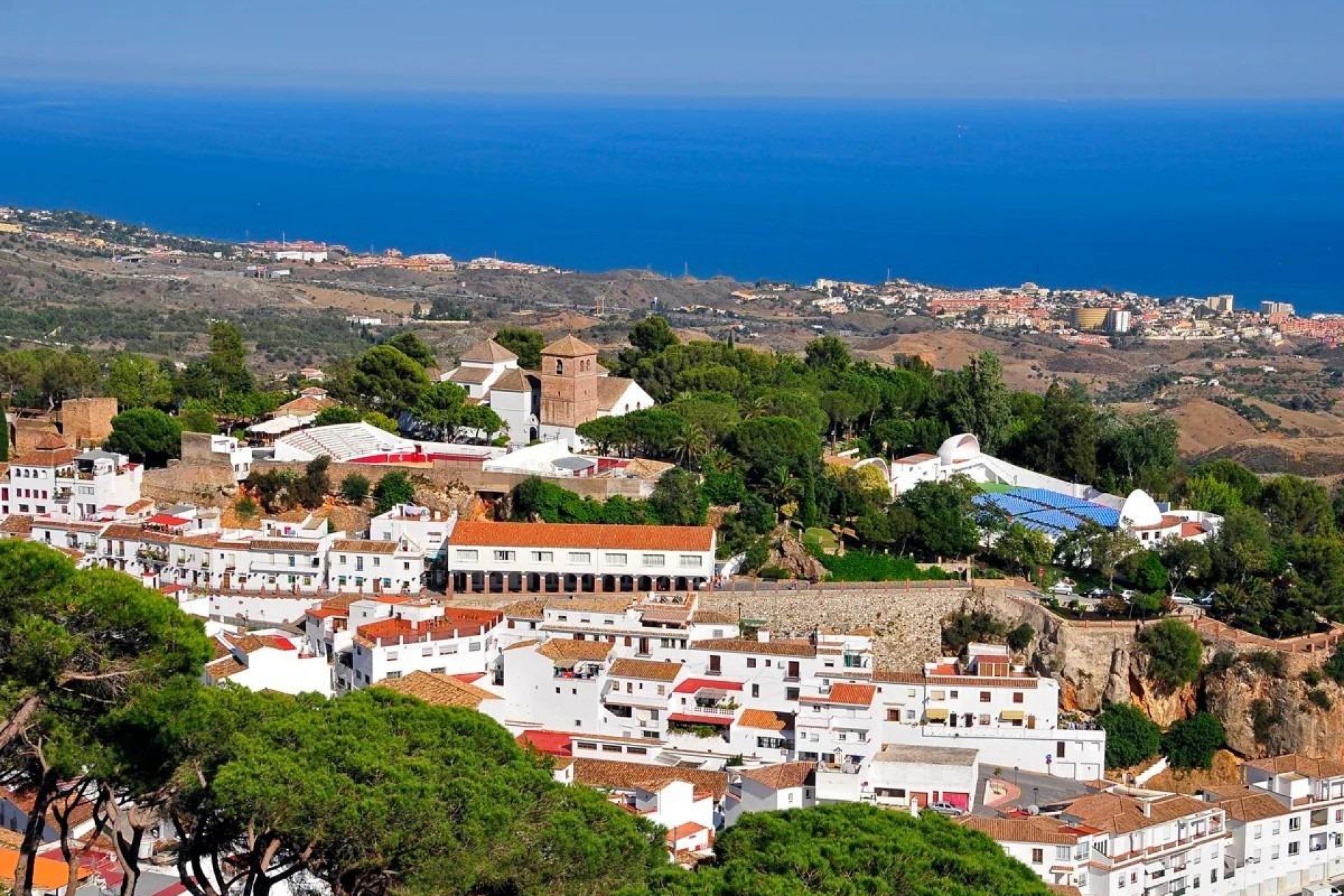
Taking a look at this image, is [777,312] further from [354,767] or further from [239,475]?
[354,767]

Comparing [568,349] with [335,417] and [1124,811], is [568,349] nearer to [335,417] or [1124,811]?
[335,417]

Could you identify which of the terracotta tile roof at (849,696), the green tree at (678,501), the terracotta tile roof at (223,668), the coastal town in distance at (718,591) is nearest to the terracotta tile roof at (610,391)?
the coastal town in distance at (718,591)

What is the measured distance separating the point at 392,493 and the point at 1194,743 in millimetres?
16305

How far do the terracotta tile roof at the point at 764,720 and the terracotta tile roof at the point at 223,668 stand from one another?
8.41 m

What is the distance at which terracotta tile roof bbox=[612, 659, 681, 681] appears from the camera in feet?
102

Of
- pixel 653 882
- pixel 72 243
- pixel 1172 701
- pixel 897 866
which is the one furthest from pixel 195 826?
pixel 72 243

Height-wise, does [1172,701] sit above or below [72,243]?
below

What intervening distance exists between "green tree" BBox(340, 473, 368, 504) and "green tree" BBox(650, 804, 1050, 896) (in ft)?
55.3

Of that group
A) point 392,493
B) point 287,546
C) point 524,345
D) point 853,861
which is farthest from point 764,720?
point 524,345

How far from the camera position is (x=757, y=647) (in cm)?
3206

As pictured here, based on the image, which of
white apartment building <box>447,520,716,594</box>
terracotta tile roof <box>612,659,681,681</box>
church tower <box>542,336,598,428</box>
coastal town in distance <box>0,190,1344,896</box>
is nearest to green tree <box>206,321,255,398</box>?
A: coastal town in distance <box>0,190,1344,896</box>

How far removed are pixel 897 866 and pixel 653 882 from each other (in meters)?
2.70

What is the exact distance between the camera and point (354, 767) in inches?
757

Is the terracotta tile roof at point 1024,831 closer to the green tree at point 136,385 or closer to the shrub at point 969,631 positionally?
the shrub at point 969,631
